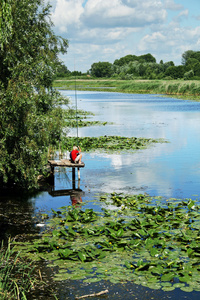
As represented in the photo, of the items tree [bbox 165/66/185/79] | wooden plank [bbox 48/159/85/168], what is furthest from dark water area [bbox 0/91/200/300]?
tree [bbox 165/66/185/79]

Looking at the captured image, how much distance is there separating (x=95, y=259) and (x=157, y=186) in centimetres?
844

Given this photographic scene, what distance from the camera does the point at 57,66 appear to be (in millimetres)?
21156

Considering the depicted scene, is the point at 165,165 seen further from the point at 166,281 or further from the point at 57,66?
the point at 166,281

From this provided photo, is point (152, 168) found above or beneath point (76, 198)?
above

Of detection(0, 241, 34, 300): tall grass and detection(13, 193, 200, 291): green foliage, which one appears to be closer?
detection(0, 241, 34, 300): tall grass

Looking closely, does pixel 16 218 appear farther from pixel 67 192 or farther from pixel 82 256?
pixel 82 256

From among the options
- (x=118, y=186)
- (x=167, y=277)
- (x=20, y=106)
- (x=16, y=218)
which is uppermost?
(x=20, y=106)

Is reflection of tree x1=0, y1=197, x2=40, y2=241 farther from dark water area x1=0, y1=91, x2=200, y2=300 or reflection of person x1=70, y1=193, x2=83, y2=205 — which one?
reflection of person x1=70, y1=193, x2=83, y2=205

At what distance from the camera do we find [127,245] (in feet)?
37.2

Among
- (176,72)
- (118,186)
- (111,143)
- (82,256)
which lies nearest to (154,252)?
(82,256)

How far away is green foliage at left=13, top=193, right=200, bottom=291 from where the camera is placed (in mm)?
9695

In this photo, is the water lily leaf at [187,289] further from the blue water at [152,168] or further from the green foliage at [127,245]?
the blue water at [152,168]

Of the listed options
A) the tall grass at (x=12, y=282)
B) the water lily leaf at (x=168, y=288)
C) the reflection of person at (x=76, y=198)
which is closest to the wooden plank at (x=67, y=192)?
the reflection of person at (x=76, y=198)

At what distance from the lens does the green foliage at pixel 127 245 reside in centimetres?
970
